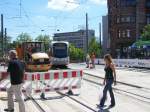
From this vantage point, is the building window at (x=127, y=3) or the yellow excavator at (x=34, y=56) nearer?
the yellow excavator at (x=34, y=56)

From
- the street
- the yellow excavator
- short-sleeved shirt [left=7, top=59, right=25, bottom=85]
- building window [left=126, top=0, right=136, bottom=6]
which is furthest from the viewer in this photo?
building window [left=126, top=0, right=136, bottom=6]

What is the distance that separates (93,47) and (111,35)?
32.4 metres

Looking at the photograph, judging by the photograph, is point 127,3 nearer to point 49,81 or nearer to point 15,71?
Result: point 49,81

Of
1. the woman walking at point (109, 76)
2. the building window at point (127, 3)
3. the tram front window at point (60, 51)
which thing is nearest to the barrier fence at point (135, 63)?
the tram front window at point (60, 51)

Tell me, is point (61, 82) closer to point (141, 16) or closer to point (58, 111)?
point (58, 111)

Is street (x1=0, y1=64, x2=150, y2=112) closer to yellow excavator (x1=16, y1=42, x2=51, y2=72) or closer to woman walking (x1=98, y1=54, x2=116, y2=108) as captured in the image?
woman walking (x1=98, y1=54, x2=116, y2=108)

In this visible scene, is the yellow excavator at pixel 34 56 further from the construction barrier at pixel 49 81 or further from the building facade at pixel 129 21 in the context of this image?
Result: the building facade at pixel 129 21

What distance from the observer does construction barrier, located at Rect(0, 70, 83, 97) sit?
59.9 ft

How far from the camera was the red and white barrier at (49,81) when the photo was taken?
18.2 metres

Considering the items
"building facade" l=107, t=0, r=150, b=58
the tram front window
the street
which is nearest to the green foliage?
"building facade" l=107, t=0, r=150, b=58

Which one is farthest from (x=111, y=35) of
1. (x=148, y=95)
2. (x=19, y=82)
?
(x=19, y=82)

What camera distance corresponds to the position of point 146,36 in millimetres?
84812

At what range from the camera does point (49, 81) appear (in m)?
19.0

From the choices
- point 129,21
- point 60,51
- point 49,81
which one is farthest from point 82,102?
point 129,21
